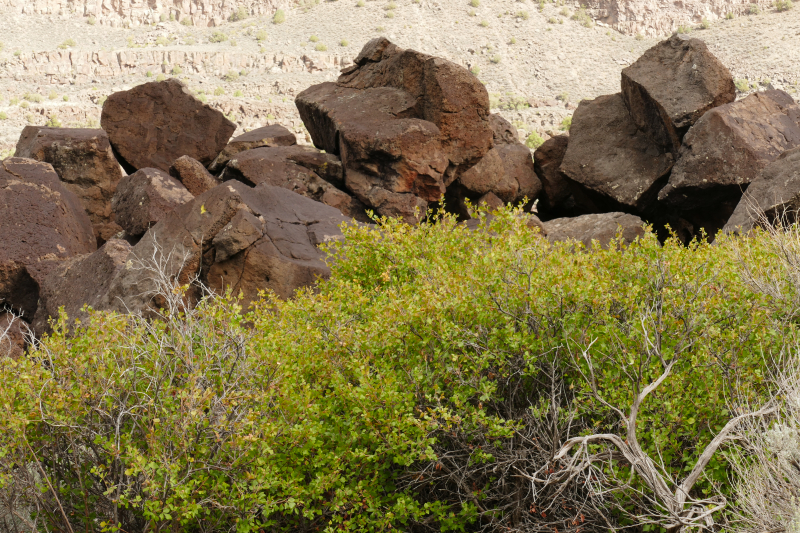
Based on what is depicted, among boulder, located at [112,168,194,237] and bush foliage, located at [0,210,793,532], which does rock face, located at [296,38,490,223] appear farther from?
bush foliage, located at [0,210,793,532]

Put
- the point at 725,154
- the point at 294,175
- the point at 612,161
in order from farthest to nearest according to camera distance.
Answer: the point at 612,161 < the point at 294,175 < the point at 725,154

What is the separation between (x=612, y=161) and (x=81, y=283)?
14.2 meters

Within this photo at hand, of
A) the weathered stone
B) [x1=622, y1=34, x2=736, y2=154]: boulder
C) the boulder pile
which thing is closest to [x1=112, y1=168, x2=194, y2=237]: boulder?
the boulder pile

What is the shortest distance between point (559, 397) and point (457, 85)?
1368cm

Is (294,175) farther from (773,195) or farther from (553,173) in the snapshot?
(773,195)

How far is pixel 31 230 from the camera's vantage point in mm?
13086

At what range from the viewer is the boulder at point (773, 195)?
13.5m

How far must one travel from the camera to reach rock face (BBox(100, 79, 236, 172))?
20547 mm

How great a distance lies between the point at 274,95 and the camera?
162 feet

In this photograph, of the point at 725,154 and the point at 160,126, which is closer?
the point at 725,154

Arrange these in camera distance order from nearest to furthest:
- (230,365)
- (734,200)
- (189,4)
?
(230,365), (734,200), (189,4)

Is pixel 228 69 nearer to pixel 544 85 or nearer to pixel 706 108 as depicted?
pixel 544 85

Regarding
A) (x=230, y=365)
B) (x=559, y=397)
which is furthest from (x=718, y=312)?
(x=230, y=365)

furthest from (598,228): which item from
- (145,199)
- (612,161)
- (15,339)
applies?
(15,339)
